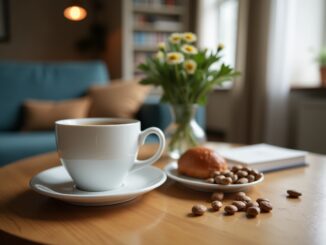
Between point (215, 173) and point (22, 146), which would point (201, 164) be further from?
point (22, 146)

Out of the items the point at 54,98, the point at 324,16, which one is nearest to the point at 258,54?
the point at 324,16

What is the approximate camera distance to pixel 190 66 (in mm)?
889

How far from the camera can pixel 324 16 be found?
2.68 meters

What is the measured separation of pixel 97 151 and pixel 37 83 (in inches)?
78.0

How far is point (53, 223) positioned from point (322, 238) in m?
0.38

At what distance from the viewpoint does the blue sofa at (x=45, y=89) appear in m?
1.97

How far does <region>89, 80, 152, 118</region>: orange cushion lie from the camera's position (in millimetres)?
2217

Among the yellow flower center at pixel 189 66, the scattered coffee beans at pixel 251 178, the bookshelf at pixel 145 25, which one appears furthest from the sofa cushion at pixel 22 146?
the bookshelf at pixel 145 25

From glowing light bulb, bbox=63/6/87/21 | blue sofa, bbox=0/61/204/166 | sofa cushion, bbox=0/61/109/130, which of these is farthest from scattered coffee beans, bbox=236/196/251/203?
sofa cushion, bbox=0/61/109/130

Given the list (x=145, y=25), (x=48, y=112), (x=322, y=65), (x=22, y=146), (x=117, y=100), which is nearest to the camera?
(x=22, y=146)

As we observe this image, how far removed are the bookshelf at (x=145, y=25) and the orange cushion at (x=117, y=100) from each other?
74.2 inches

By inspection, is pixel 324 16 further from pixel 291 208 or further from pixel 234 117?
pixel 291 208

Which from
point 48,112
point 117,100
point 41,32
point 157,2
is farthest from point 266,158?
point 41,32

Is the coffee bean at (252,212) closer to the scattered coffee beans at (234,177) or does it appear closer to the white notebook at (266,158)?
the scattered coffee beans at (234,177)
